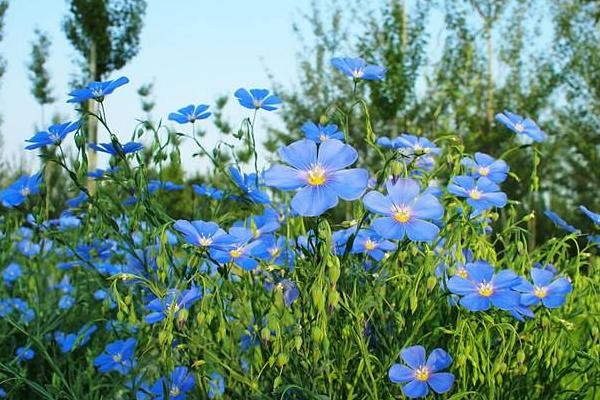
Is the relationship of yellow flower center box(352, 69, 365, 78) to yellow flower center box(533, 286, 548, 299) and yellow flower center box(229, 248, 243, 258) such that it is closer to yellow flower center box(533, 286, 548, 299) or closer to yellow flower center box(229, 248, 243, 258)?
yellow flower center box(229, 248, 243, 258)

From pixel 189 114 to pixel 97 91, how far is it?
283 mm

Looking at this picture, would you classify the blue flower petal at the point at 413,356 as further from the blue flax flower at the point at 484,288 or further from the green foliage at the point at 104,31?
the green foliage at the point at 104,31

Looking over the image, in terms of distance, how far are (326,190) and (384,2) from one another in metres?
10.9

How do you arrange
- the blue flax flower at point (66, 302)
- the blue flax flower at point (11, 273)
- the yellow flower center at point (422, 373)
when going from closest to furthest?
the yellow flower center at point (422, 373) < the blue flax flower at point (66, 302) < the blue flax flower at point (11, 273)

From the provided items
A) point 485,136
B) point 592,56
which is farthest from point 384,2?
point 592,56

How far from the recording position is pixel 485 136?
43.5 ft

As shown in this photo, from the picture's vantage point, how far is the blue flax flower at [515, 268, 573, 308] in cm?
181

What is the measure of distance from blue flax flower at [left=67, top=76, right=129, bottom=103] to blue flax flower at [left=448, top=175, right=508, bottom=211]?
775 mm

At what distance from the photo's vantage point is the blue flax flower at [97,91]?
195 centimetres

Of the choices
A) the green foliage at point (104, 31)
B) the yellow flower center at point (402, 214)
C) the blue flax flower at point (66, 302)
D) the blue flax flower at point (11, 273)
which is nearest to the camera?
the yellow flower center at point (402, 214)

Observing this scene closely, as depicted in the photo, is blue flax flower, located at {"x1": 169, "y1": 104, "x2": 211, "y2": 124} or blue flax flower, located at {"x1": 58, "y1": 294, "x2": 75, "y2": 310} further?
blue flax flower, located at {"x1": 58, "y1": 294, "x2": 75, "y2": 310}

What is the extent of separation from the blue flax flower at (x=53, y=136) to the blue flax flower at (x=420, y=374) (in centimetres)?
88

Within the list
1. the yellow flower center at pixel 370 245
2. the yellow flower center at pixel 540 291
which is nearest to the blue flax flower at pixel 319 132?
the yellow flower center at pixel 370 245

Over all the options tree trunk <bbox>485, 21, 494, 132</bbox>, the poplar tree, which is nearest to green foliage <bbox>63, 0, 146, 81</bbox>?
the poplar tree
